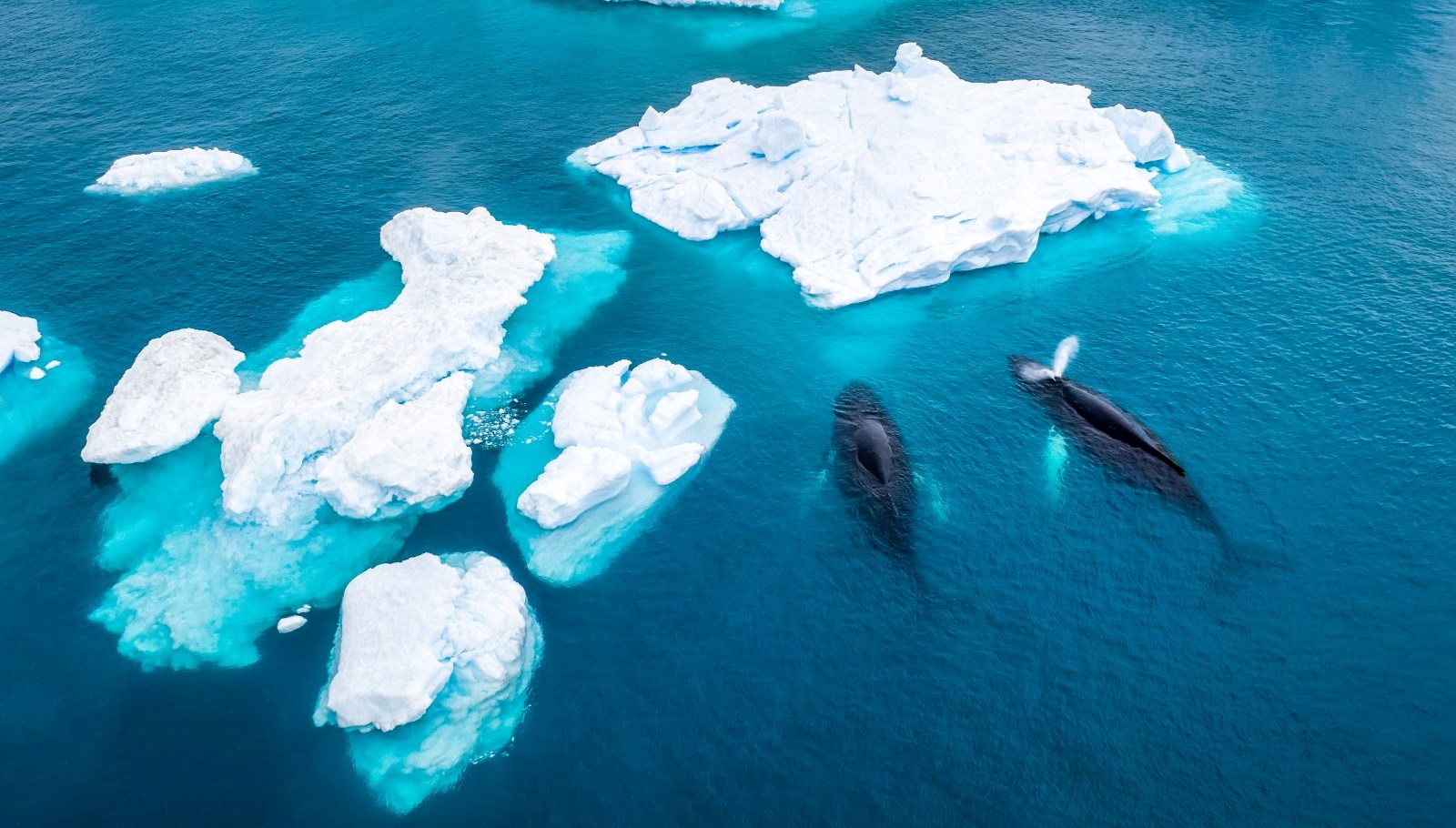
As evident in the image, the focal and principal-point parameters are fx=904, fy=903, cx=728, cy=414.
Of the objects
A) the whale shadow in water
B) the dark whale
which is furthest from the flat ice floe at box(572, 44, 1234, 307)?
the whale shadow in water

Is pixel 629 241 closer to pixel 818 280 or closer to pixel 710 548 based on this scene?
pixel 818 280

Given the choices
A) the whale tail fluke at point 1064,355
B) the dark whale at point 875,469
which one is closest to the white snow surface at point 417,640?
the dark whale at point 875,469

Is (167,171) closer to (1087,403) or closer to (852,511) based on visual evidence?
(852,511)

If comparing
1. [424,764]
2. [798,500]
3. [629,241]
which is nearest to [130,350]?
[629,241]

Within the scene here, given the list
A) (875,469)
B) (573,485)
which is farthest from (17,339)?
(875,469)

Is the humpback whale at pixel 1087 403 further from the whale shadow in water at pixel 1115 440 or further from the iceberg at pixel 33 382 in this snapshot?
the iceberg at pixel 33 382
